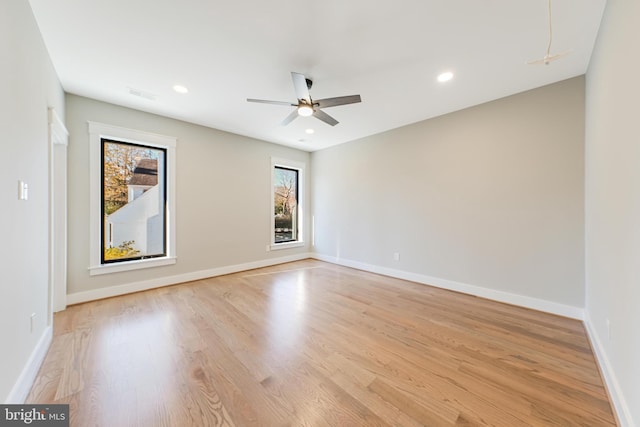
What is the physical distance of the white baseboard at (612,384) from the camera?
1.26 m

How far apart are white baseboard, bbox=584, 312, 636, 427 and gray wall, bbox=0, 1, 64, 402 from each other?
11.2 feet

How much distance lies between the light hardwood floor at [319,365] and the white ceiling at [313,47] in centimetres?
274

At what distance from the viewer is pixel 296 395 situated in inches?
61.2

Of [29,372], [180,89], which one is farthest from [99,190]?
[29,372]

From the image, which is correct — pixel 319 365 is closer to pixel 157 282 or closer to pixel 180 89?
pixel 157 282

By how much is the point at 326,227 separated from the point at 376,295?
244cm

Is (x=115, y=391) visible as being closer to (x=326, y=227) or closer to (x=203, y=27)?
(x=203, y=27)

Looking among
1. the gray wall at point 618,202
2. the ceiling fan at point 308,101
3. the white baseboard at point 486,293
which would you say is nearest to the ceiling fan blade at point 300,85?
the ceiling fan at point 308,101

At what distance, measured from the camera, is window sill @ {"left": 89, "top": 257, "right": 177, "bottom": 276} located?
10.4 feet

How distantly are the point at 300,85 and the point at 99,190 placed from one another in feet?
10.2

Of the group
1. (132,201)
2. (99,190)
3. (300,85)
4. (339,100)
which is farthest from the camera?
(132,201)

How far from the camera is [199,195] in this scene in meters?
4.12

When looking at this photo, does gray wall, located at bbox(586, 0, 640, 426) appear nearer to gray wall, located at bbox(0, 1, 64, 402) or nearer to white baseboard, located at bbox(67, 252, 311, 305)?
gray wall, located at bbox(0, 1, 64, 402)

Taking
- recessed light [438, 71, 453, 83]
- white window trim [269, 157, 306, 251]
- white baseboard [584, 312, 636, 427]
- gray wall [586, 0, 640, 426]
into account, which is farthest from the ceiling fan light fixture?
white baseboard [584, 312, 636, 427]
